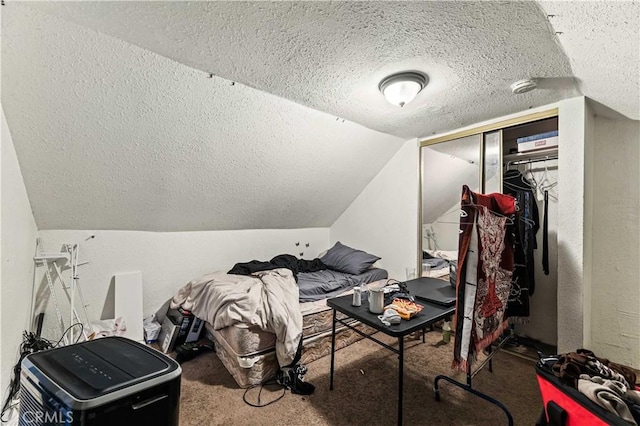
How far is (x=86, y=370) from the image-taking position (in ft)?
2.71

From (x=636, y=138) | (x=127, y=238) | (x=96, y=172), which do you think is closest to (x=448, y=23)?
(x=636, y=138)

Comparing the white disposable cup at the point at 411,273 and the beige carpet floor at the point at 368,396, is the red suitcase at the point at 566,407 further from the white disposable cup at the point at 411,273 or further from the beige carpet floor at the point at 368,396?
the white disposable cup at the point at 411,273

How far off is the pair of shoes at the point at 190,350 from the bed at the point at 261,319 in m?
0.11

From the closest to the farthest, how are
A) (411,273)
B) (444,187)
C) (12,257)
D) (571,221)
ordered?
(12,257), (571,221), (444,187), (411,273)

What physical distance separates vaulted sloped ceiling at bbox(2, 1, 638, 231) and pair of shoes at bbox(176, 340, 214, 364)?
1281 millimetres

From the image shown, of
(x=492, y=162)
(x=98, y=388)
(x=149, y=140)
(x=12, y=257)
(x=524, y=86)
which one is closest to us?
(x=98, y=388)

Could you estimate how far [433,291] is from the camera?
2160mm

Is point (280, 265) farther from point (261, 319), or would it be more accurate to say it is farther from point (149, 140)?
point (149, 140)

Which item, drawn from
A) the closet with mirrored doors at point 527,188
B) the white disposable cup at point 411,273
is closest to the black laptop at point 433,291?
the closet with mirrored doors at point 527,188

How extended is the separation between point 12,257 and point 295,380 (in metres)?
2.05

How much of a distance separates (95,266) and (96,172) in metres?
1.08

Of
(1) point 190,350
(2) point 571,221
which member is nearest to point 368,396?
(1) point 190,350

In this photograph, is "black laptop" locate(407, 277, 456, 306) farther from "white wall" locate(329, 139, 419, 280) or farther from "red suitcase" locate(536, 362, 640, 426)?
"white wall" locate(329, 139, 419, 280)

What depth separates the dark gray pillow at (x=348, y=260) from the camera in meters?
3.53
